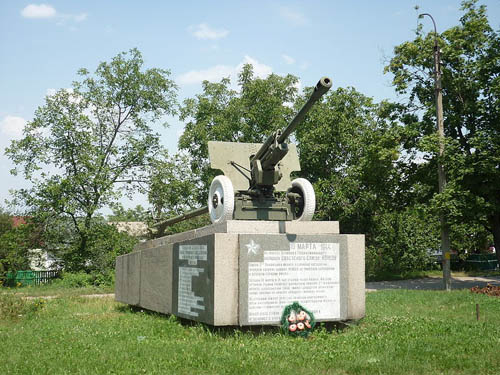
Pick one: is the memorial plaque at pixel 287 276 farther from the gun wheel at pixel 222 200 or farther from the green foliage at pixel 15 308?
the green foliage at pixel 15 308

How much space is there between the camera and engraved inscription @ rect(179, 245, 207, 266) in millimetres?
8648

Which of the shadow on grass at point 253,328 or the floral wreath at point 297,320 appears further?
the shadow on grass at point 253,328

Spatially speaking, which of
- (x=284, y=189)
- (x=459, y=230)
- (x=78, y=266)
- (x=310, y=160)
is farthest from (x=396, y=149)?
(x=78, y=266)

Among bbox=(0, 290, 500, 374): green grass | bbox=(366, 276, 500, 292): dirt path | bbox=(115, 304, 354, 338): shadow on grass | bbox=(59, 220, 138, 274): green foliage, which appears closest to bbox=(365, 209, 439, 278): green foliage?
bbox=(366, 276, 500, 292): dirt path

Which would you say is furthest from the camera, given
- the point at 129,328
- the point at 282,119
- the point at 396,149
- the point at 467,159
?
the point at 282,119

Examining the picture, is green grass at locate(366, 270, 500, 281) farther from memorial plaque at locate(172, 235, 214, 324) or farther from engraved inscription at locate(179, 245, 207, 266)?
engraved inscription at locate(179, 245, 207, 266)

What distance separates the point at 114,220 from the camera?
95.1 feet

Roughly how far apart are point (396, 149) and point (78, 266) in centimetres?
1578

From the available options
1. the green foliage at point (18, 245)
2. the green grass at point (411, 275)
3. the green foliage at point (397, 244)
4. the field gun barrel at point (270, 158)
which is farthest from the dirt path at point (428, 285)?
the green foliage at point (18, 245)

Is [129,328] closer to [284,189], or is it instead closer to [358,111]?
[284,189]

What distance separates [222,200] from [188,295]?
169 centimetres

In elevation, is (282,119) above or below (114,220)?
above

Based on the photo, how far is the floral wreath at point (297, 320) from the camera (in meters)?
8.12

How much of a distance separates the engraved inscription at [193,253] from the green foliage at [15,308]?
12.5 feet
